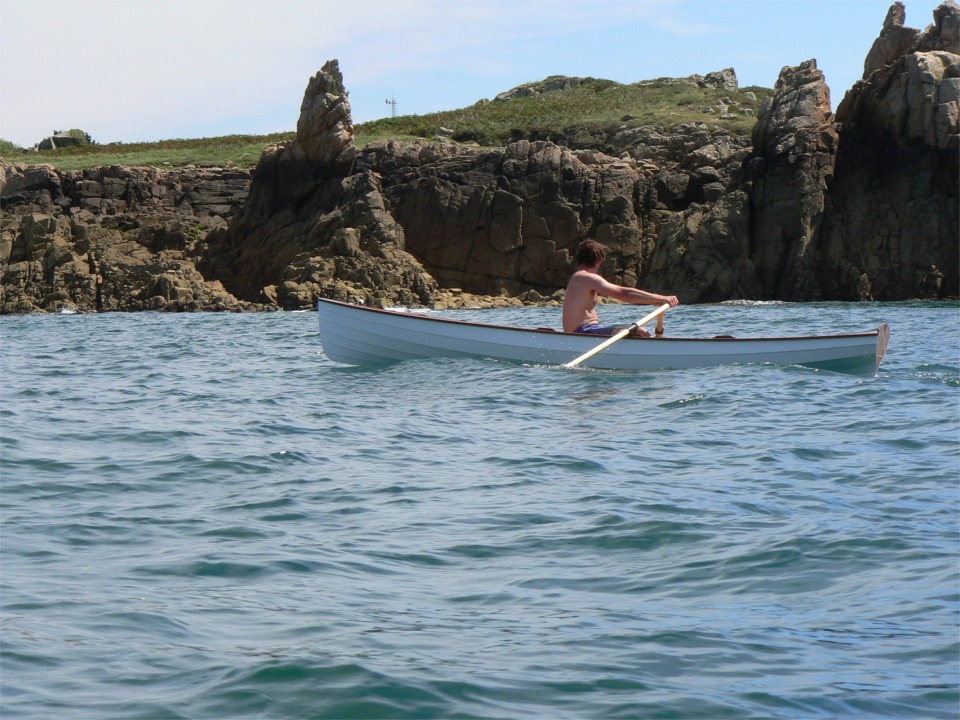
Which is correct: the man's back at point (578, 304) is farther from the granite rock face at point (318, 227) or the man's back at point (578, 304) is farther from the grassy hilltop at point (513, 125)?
the grassy hilltop at point (513, 125)

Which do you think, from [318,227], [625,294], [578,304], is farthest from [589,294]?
[318,227]

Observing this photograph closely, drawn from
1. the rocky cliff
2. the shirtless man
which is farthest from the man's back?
the rocky cliff

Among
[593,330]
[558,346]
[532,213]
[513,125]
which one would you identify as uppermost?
[513,125]

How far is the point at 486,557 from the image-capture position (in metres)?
5.08

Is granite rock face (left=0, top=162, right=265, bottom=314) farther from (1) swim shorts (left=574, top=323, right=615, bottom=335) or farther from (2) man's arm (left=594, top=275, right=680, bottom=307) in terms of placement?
(2) man's arm (left=594, top=275, right=680, bottom=307)

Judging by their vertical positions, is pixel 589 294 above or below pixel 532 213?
below

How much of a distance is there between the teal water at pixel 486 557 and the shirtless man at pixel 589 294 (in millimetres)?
2109

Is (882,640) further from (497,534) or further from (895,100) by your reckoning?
(895,100)

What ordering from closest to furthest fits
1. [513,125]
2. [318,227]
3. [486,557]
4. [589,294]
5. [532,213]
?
[486,557] < [589,294] < [318,227] < [532,213] < [513,125]

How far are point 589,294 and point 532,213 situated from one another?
28.7 metres

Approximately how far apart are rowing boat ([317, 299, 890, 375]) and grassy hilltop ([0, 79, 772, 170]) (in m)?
36.7

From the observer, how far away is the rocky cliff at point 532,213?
35.3 meters

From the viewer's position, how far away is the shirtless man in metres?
12.3

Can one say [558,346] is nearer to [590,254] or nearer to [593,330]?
[593,330]
